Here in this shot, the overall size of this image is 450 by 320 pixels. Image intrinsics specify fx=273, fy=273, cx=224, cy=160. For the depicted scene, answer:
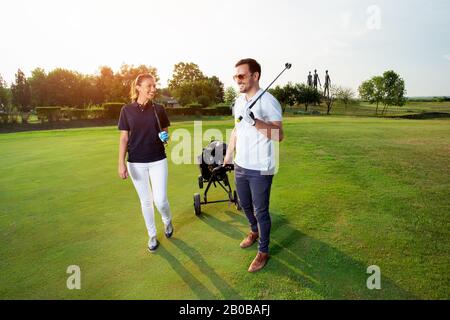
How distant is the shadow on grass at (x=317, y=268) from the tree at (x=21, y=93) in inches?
3175

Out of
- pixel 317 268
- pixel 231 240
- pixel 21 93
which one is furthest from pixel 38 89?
pixel 317 268

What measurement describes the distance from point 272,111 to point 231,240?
7.16 feet

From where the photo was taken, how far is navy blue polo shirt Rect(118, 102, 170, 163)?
13.3 ft

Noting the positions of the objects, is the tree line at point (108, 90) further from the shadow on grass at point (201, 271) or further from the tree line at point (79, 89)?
the shadow on grass at point (201, 271)

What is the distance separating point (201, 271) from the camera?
3.58 m

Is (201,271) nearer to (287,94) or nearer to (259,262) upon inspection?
(259,262)

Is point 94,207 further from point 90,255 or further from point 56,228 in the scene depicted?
point 90,255

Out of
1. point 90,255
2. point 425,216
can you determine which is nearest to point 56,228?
point 90,255

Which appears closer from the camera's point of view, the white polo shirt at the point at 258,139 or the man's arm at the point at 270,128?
the man's arm at the point at 270,128

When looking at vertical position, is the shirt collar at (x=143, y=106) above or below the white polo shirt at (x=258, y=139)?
above

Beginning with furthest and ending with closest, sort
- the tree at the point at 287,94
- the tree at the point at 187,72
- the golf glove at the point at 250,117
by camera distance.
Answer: the tree at the point at 187,72
the tree at the point at 287,94
the golf glove at the point at 250,117

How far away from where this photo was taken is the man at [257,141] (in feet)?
11.2

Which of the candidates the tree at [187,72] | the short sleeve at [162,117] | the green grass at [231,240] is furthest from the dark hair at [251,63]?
the tree at [187,72]
